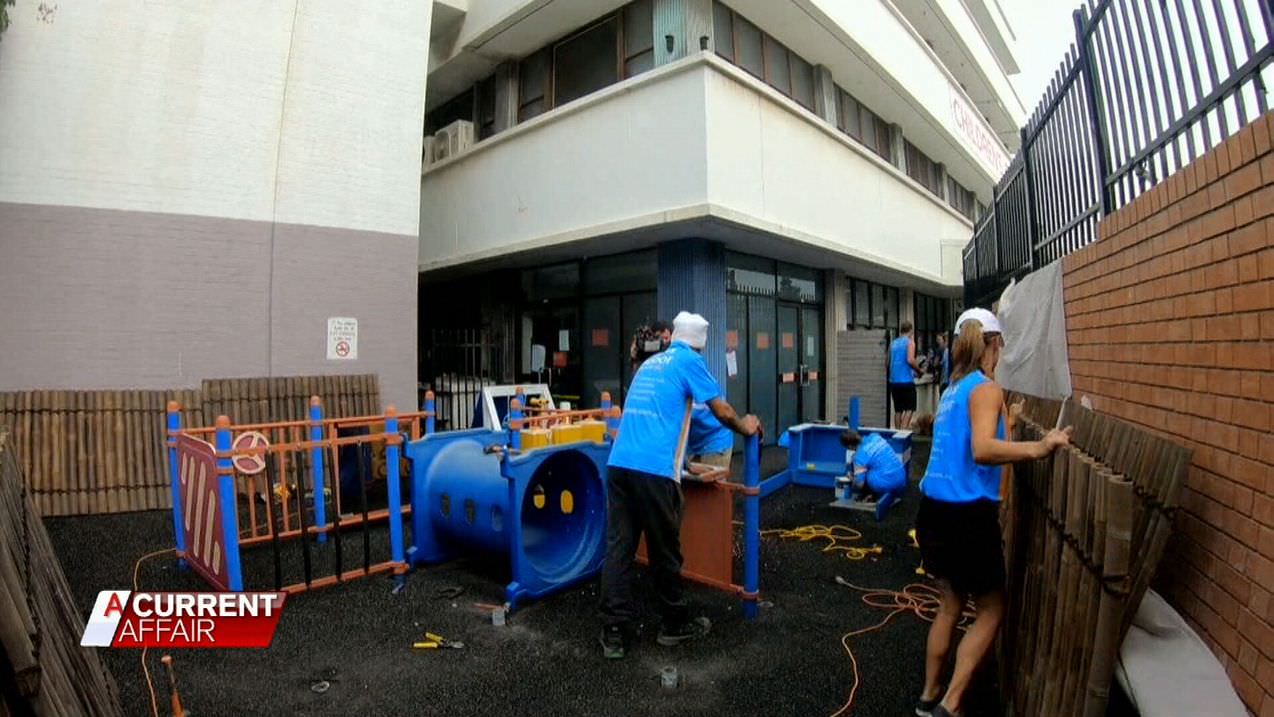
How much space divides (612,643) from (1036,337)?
363 centimetres

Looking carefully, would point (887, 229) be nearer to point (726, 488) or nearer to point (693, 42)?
point (693, 42)

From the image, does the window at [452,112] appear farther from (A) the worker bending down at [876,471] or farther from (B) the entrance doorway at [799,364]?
(A) the worker bending down at [876,471]

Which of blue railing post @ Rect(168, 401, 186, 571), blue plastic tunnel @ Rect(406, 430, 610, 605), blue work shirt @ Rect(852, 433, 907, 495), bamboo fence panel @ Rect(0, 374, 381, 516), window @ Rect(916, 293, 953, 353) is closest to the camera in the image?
blue plastic tunnel @ Rect(406, 430, 610, 605)

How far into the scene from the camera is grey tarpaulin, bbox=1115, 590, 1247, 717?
2090mm

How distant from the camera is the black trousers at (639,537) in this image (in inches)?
155

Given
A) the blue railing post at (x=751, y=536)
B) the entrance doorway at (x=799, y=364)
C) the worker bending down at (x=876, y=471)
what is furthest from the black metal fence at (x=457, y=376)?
the blue railing post at (x=751, y=536)

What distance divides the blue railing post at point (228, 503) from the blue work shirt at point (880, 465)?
568 centimetres

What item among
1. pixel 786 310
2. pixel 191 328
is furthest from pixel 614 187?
pixel 191 328

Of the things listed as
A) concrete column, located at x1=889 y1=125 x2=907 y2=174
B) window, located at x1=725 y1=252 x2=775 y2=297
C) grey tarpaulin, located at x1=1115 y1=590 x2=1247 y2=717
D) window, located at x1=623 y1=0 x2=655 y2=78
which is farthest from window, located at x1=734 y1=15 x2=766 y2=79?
grey tarpaulin, located at x1=1115 y1=590 x2=1247 y2=717

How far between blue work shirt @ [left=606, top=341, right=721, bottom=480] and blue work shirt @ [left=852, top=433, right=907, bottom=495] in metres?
3.65

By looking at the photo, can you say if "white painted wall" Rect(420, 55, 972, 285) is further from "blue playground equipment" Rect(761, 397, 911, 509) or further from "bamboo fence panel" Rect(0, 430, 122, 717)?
"bamboo fence panel" Rect(0, 430, 122, 717)

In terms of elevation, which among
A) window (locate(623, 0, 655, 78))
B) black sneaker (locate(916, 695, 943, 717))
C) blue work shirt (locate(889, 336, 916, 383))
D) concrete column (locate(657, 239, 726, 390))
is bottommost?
black sneaker (locate(916, 695, 943, 717))

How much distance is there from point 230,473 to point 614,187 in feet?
20.4

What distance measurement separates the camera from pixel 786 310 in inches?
475
